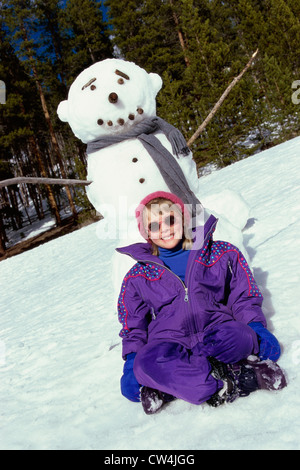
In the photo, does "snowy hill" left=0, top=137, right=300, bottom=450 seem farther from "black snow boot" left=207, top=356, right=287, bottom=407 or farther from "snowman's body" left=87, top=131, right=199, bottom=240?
"snowman's body" left=87, top=131, right=199, bottom=240

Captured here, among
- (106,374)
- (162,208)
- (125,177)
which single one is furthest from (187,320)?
(125,177)

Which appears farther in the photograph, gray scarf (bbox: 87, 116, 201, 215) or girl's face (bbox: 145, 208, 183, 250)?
gray scarf (bbox: 87, 116, 201, 215)

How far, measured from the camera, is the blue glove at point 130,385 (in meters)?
1.59

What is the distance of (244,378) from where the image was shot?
4.61 ft

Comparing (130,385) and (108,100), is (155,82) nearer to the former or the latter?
(108,100)

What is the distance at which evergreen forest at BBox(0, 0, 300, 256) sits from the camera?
1488 cm

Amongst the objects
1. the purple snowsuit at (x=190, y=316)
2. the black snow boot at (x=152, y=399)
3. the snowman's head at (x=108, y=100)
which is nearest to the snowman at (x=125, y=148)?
the snowman's head at (x=108, y=100)

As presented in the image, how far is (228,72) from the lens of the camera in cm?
1480

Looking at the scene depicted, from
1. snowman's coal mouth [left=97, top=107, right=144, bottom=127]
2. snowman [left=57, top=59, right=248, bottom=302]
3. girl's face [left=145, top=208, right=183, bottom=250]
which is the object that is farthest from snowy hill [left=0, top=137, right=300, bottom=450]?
snowman's coal mouth [left=97, top=107, right=144, bottom=127]

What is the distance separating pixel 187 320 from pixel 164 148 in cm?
119

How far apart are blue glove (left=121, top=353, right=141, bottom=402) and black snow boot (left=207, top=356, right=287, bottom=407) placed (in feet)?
1.07

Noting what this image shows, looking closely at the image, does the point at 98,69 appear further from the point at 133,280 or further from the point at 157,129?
the point at 133,280

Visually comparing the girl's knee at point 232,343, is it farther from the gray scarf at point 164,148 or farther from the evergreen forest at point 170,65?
the evergreen forest at point 170,65
